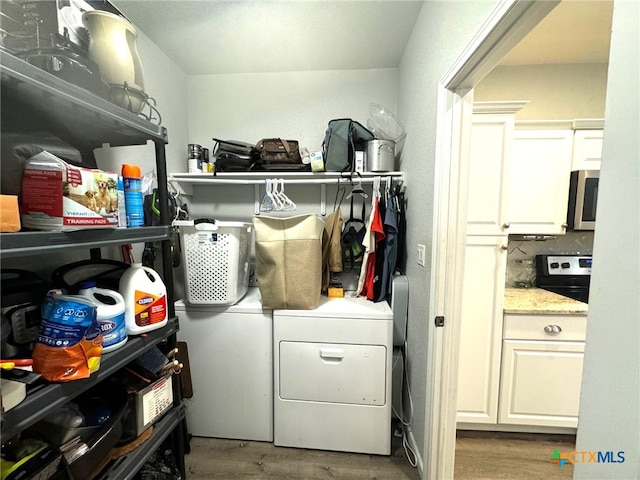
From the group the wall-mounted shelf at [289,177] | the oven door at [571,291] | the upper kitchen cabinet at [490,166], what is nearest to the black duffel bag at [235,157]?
the wall-mounted shelf at [289,177]

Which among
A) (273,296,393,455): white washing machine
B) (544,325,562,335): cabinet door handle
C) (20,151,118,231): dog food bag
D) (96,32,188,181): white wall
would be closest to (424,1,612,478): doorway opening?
(273,296,393,455): white washing machine

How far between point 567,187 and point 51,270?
3026 mm

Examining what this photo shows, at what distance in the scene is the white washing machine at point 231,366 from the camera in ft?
5.15

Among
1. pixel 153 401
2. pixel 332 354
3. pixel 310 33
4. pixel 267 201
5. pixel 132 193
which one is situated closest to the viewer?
pixel 132 193

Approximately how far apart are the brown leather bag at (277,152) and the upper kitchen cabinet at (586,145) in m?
1.94

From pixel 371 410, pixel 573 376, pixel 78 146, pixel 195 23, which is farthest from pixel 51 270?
pixel 573 376

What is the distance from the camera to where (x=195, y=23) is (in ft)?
5.08

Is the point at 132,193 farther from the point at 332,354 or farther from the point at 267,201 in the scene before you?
the point at 332,354

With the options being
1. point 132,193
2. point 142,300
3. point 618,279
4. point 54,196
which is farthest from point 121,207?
point 618,279

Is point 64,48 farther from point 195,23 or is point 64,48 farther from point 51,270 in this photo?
point 195,23

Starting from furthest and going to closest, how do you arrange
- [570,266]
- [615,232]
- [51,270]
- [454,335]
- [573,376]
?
[570,266]
[573,376]
[454,335]
[51,270]
[615,232]

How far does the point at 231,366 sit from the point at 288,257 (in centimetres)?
79

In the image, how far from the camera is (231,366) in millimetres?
1584

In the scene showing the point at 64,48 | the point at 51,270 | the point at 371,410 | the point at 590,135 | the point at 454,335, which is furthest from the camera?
the point at 590,135
